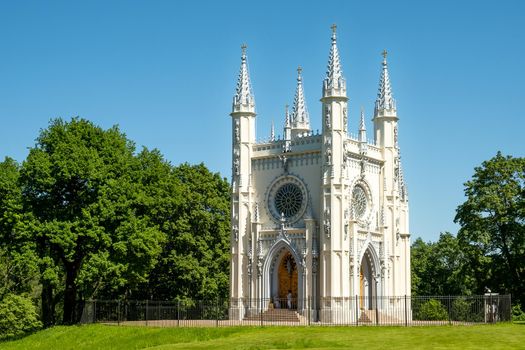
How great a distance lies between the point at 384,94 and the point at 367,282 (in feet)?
42.1

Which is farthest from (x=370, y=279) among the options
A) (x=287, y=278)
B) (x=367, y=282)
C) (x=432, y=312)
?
(x=287, y=278)

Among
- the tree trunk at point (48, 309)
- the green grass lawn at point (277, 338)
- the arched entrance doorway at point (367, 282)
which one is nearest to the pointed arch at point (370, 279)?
the arched entrance doorway at point (367, 282)

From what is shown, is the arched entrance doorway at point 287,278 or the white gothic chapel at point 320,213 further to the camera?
the arched entrance doorway at point 287,278

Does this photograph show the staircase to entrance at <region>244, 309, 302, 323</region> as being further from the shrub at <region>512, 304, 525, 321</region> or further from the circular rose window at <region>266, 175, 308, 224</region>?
the shrub at <region>512, 304, 525, 321</region>

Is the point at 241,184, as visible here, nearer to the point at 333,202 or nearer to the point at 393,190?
the point at 333,202

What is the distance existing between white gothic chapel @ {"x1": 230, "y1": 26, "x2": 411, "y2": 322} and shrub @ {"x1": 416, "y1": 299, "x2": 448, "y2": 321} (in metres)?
1.73

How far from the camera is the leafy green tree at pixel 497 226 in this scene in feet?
182

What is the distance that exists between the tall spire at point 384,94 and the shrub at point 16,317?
26.0 metres

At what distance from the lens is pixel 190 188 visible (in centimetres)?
6438

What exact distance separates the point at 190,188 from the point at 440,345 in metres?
33.6

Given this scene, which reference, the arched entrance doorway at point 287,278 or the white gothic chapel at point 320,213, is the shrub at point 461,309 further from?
the arched entrance doorway at point 287,278

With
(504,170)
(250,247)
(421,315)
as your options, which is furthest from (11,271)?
(504,170)

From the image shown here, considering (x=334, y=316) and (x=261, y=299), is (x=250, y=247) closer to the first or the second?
(x=261, y=299)

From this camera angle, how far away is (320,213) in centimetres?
5291
